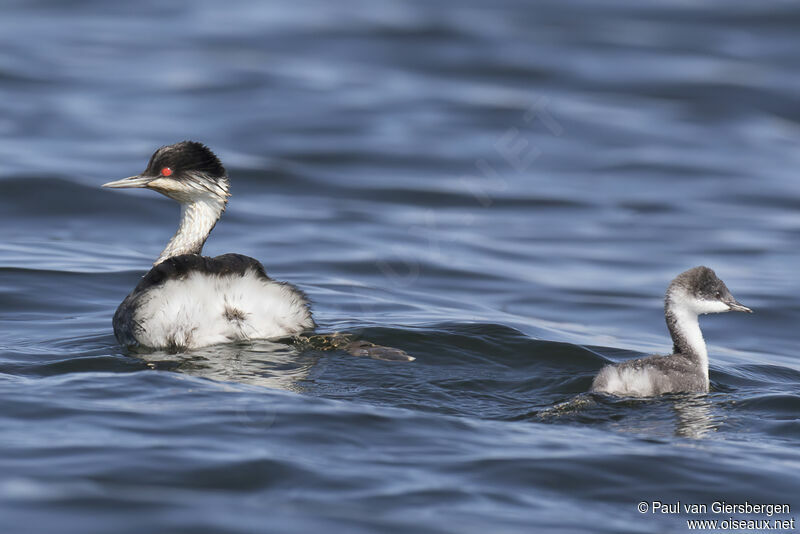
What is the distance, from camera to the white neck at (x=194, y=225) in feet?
28.8

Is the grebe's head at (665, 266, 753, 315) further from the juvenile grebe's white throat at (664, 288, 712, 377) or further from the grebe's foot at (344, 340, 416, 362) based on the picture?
the grebe's foot at (344, 340, 416, 362)

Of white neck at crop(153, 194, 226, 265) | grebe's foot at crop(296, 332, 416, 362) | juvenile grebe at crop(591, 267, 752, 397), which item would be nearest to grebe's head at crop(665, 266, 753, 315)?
juvenile grebe at crop(591, 267, 752, 397)

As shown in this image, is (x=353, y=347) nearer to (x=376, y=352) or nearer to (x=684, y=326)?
(x=376, y=352)

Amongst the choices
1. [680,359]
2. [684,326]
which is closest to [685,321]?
[684,326]

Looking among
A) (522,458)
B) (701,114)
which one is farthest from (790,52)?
(522,458)

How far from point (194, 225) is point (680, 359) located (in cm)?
355

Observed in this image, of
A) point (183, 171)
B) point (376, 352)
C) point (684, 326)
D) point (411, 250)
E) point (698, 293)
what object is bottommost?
point (376, 352)

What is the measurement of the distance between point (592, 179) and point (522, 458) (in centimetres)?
1124

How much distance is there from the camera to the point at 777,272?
1270 cm

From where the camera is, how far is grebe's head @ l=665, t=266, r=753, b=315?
25.9ft

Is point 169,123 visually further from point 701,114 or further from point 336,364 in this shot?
point 336,364

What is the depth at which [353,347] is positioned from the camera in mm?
7902

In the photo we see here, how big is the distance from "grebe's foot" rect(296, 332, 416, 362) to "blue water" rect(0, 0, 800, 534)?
13 centimetres

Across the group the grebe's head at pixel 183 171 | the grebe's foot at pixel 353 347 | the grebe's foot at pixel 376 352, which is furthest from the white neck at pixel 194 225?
the grebe's foot at pixel 376 352
